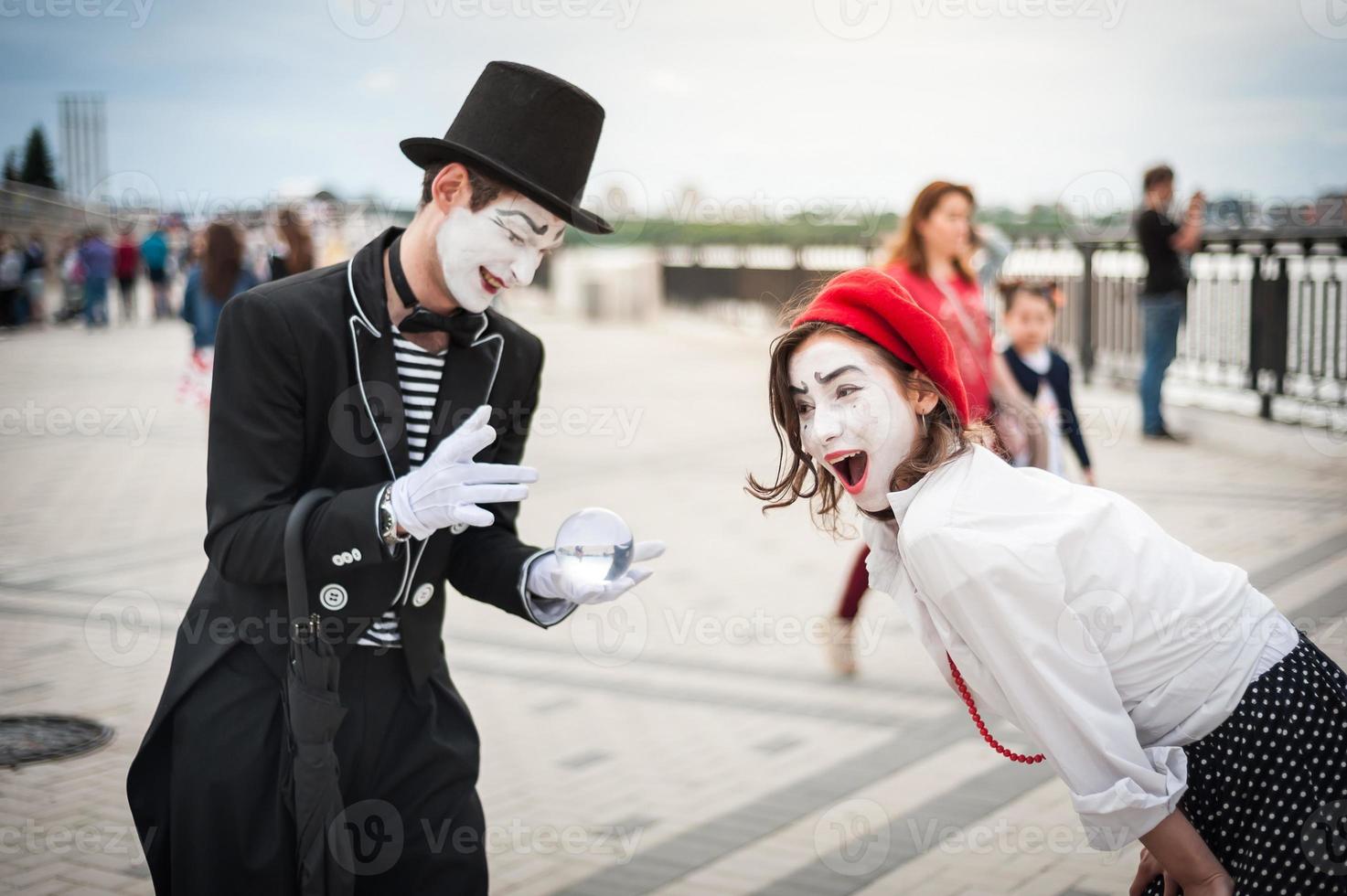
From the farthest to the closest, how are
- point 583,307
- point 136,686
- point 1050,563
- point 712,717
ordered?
1. point 583,307
2. point 136,686
3. point 712,717
4. point 1050,563

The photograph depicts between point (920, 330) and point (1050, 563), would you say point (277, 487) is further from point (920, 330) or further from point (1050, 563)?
point (1050, 563)

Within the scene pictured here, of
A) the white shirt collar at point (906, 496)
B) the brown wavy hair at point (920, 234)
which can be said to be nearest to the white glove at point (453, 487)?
the white shirt collar at point (906, 496)

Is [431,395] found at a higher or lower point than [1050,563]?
higher

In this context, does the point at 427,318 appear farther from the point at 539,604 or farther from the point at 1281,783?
the point at 1281,783

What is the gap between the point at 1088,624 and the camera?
82.4 inches

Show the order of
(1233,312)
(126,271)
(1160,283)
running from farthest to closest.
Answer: (126,271)
(1233,312)
(1160,283)

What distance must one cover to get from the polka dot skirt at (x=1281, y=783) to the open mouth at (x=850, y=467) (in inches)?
27.8

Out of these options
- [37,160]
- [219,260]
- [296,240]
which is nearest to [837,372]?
[296,240]

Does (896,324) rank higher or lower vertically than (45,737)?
higher

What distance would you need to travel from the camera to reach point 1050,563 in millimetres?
2051

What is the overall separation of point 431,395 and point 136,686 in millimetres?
3740

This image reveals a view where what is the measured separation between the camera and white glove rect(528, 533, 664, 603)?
8.56 ft

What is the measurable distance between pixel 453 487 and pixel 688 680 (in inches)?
140

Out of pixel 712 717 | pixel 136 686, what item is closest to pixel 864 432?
pixel 712 717
